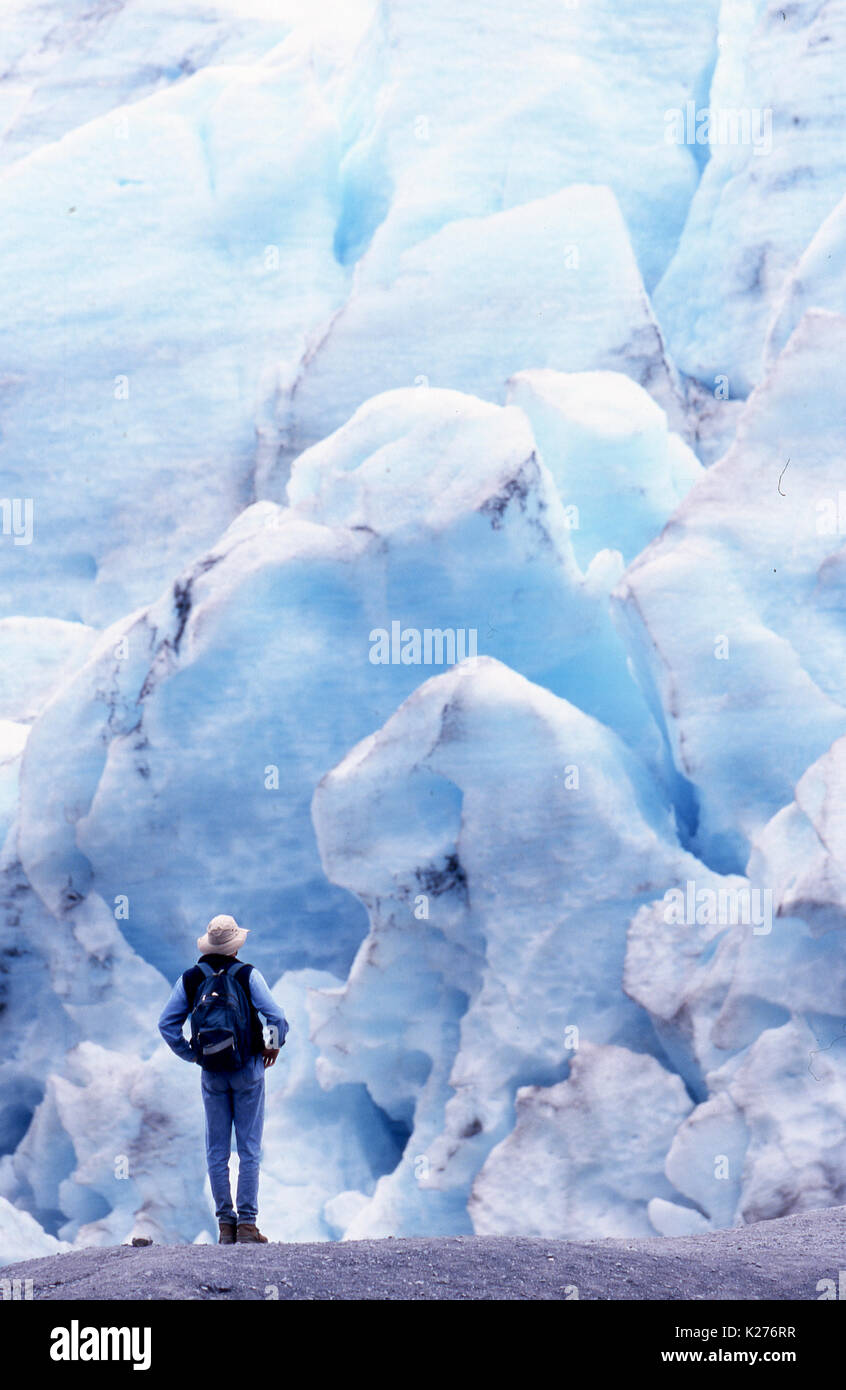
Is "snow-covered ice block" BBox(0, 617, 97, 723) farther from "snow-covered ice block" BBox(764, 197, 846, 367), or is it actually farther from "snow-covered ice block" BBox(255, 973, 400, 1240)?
"snow-covered ice block" BBox(764, 197, 846, 367)

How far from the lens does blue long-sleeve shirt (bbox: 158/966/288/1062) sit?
447cm

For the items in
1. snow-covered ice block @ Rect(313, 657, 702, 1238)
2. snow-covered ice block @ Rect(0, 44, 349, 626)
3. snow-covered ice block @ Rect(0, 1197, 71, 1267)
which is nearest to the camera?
snow-covered ice block @ Rect(313, 657, 702, 1238)

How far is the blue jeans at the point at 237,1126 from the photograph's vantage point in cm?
457

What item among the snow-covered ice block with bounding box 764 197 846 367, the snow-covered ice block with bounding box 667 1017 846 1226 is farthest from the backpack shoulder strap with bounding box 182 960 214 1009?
the snow-covered ice block with bounding box 764 197 846 367

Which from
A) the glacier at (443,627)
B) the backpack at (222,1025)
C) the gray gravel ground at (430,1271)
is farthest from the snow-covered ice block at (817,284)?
the gray gravel ground at (430,1271)

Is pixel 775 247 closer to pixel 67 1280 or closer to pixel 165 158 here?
pixel 165 158

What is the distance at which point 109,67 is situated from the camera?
11.8m

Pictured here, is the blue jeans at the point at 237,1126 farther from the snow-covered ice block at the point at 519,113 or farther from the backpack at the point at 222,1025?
the snow-covered ice block at the point at 519,113

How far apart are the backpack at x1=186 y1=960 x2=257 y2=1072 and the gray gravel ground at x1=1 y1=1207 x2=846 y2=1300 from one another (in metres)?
0.55

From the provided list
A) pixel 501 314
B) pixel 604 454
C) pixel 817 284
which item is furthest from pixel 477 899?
pixel 501 314

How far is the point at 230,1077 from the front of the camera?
179 inches

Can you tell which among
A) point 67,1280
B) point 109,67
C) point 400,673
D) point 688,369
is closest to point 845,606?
point 400,673

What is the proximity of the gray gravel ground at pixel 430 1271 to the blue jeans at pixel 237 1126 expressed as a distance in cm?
47

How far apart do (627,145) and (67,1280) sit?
837 cm
